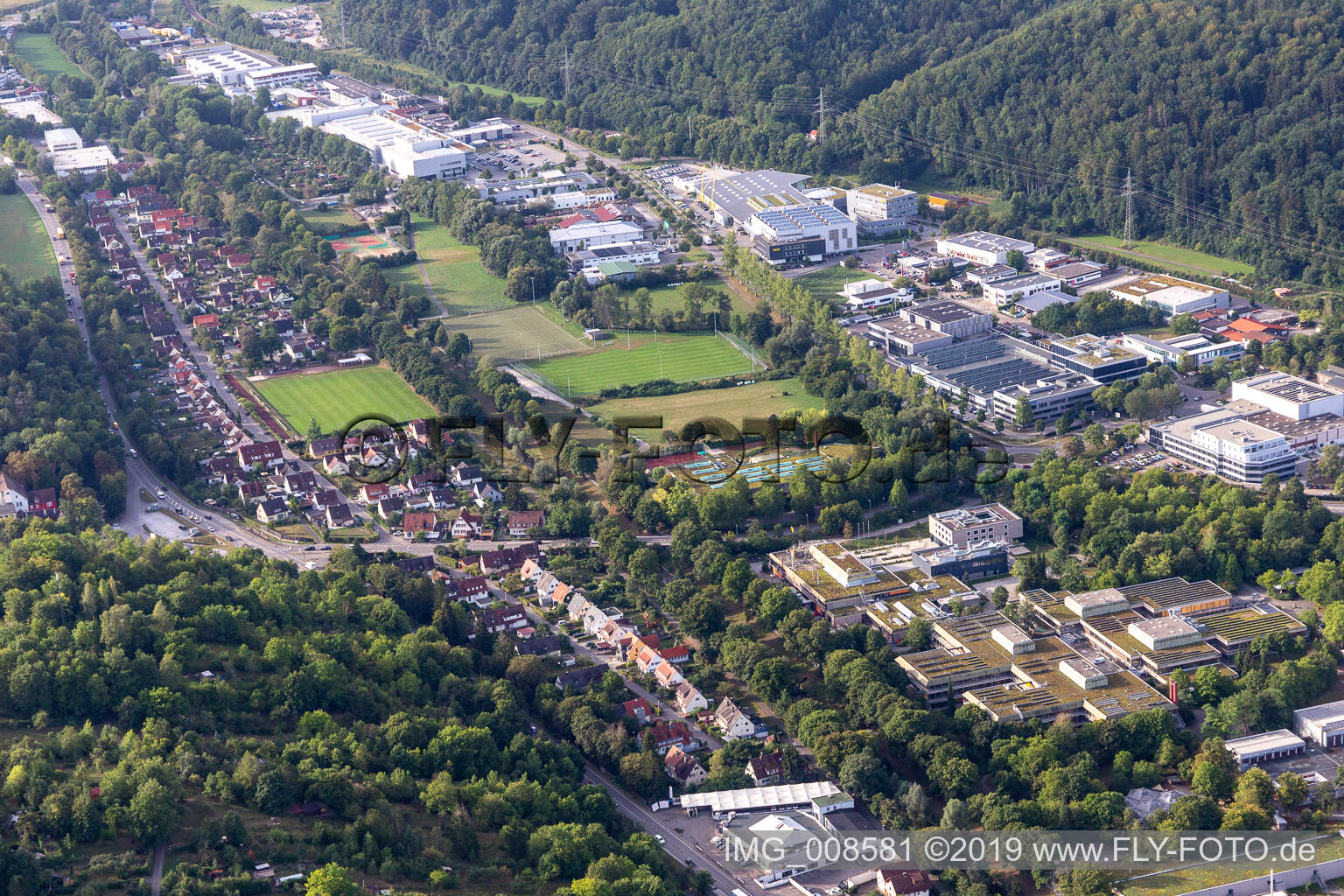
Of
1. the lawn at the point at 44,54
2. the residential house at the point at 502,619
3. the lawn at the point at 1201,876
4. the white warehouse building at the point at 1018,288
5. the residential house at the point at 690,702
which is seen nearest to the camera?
the lawn at the point at 1201,876

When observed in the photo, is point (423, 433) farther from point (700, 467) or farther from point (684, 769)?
point (684, 769)

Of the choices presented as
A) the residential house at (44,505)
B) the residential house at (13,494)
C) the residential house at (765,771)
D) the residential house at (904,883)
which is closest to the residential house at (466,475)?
the residential house at (44,505)

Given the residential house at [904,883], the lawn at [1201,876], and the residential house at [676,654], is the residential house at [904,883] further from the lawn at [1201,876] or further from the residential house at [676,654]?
the residential house at [676,654]

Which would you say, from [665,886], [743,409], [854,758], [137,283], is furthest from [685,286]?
[665,886]

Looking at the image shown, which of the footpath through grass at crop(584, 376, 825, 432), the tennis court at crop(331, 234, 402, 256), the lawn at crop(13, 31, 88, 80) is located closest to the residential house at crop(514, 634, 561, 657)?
the footpath through grass at crop(584, 376, 825, 432)

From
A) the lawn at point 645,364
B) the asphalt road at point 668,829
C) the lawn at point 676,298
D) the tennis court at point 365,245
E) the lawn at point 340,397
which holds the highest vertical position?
the tennis court at point 365,245

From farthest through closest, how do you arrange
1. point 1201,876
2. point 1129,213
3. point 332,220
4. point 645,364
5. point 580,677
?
point 332,220, point 1129,213, point 645,364, point 580,677, point 1201,876

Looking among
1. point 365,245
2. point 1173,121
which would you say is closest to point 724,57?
point 365,245
